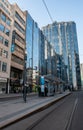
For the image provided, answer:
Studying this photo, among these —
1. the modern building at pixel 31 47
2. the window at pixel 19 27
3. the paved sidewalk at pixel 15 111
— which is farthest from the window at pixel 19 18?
the paved sidewalk at pixel 15 111

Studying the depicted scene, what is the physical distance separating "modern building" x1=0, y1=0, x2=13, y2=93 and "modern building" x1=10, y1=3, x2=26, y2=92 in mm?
4389

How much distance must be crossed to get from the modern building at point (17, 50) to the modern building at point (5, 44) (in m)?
4.39

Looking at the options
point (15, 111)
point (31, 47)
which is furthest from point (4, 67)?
point (15, 111)

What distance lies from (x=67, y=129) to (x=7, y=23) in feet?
152

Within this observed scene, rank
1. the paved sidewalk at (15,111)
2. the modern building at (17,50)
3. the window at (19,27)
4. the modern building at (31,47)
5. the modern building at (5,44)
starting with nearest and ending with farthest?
the paved sidewalk at (15,111) → the modern building at (5,44) → the modern building at (17,50) → the window at (19,27) → the modern building at (31,47)

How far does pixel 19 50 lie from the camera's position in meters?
59.9

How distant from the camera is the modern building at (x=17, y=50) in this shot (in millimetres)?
53938

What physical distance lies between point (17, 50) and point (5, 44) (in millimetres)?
11203

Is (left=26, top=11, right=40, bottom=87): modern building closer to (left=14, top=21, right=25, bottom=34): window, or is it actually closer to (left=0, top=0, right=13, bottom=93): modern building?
(left=14, top=21, right=25, bottom=34): window

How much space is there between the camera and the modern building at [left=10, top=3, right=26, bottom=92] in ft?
→ 177

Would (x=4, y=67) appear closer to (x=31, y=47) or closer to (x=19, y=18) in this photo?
(x=19, y=18)

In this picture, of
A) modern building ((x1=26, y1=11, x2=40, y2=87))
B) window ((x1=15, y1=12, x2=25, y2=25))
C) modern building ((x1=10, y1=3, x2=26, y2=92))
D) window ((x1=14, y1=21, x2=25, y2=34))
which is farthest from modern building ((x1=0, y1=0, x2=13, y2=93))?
modern building ((x1=26, y1=11, x2=40, y2=87))

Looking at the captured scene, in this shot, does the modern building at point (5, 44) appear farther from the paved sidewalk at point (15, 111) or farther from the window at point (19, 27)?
the paved sidewalk at point (15, 111)

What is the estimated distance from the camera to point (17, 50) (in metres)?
57.8
